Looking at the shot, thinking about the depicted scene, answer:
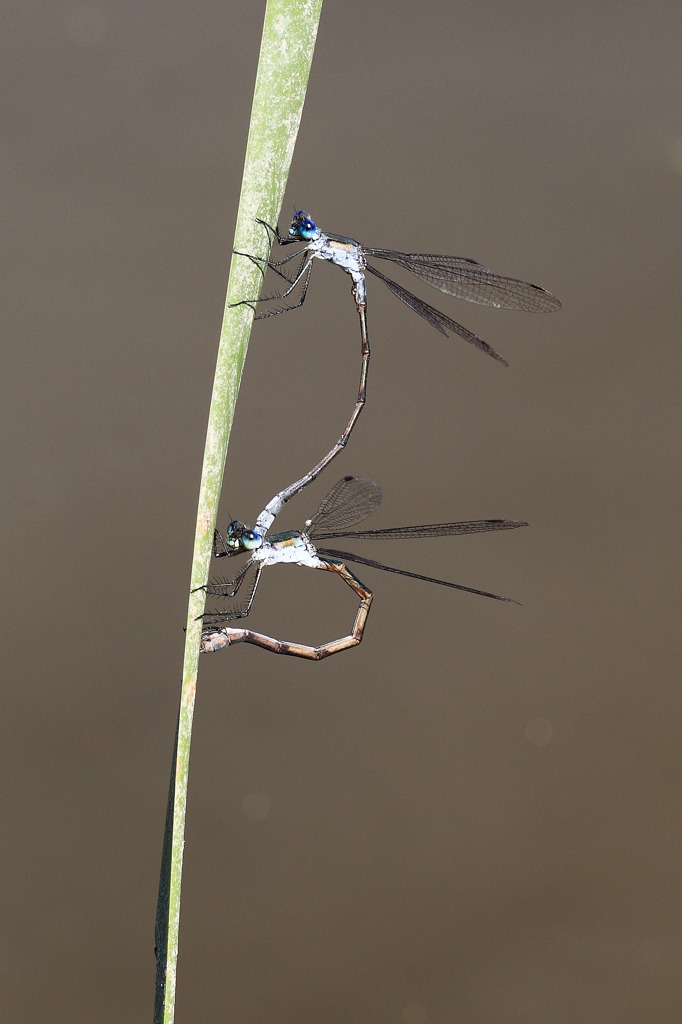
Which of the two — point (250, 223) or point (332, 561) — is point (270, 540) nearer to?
point (332, 561)

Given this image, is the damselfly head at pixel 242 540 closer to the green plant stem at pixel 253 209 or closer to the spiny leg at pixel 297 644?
the spiny leg at pixel 297 644

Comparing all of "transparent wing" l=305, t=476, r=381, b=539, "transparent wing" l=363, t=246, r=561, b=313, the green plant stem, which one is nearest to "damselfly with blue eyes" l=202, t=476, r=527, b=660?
"transparent wing" l=305, t=476, r=381, b=539

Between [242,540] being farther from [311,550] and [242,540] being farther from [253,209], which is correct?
[253,209]

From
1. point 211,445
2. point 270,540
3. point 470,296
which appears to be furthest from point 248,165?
point 470,296

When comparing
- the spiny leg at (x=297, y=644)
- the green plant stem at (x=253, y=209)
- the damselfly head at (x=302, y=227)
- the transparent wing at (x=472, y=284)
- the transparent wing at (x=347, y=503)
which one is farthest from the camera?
the transparent wing at (x=472, y=284)

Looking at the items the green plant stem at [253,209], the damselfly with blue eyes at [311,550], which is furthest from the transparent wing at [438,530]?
the green plant stem at [253,209]

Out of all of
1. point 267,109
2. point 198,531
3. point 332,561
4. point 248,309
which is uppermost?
point 267,109

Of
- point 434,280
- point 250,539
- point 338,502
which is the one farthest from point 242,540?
point 434,280

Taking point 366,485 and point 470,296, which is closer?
point 366,485
